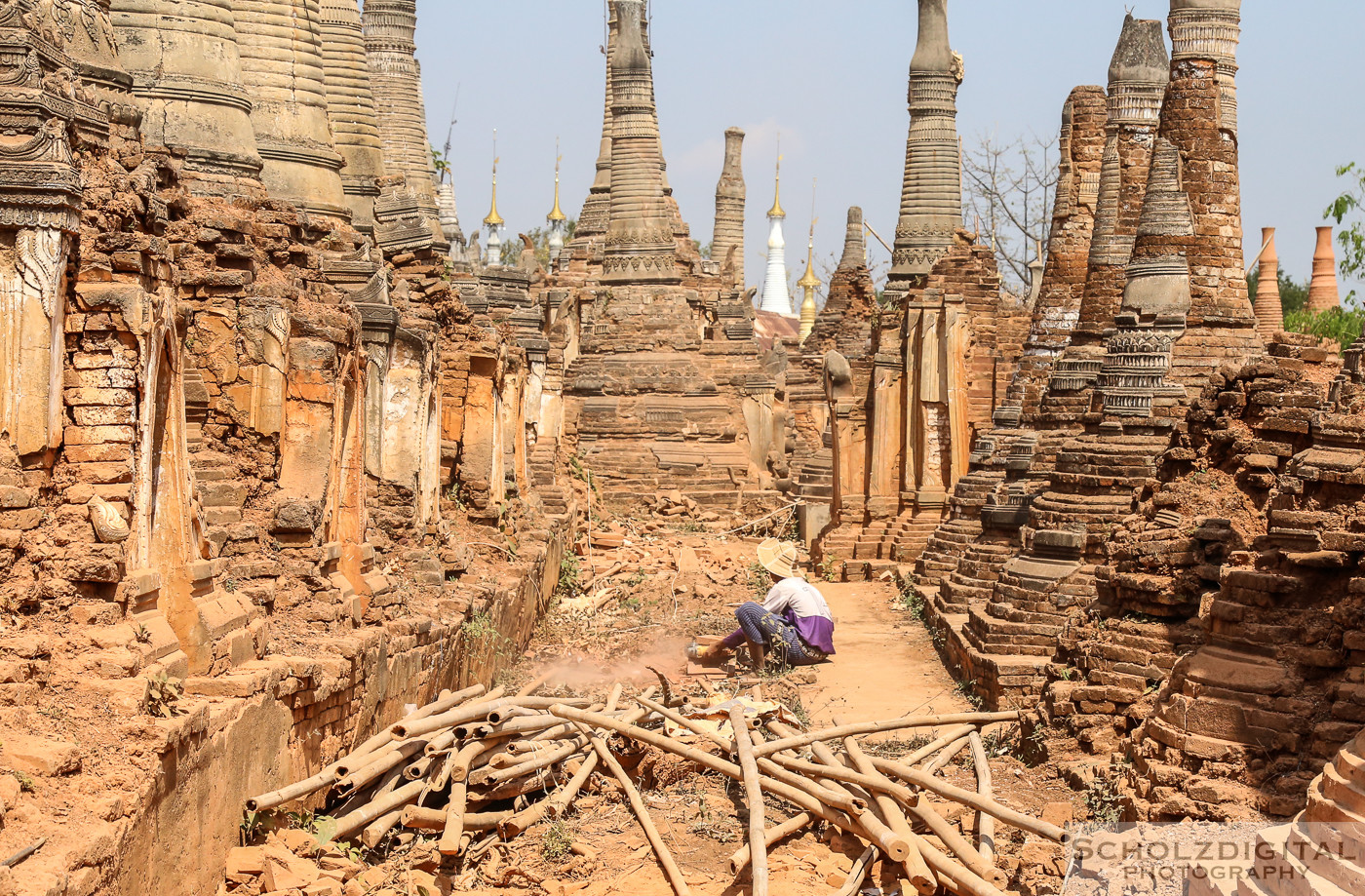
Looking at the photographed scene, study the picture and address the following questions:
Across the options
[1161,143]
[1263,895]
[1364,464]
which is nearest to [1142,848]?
[1263,895]

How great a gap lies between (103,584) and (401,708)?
3.10 metres

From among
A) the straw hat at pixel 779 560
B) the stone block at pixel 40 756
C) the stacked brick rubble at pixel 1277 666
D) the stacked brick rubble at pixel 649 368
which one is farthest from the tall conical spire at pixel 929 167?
the stone block at pixel 40 756

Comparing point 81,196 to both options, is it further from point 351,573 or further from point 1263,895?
point 1263,895

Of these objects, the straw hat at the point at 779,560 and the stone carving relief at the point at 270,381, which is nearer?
the stone carving relief at the point at 270,381

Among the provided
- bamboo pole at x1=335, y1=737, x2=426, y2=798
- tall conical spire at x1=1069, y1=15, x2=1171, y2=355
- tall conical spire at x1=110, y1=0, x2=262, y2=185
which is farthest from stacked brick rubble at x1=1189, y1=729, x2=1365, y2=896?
tall conical spire at x1=1069, y1=15, x2=1171, y2=355

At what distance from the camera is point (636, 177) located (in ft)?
85.9

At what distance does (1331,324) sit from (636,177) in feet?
39.0

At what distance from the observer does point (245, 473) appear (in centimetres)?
738

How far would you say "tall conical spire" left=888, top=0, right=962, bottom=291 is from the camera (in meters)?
22.3

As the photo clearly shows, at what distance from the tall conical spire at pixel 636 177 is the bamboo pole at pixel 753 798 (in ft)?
63.7

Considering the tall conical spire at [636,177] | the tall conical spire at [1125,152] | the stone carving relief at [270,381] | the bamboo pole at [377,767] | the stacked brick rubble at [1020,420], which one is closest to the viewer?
the bamboo pole at [377,767]

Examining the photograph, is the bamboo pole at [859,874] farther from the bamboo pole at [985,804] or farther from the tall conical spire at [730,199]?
the tall conical spire at [730,199]

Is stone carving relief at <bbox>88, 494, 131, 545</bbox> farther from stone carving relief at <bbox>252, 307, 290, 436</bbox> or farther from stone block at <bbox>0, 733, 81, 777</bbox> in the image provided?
stone carving relief at <bbox>252, 307, 290, 436</bbox>

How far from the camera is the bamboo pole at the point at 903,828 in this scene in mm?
5746
